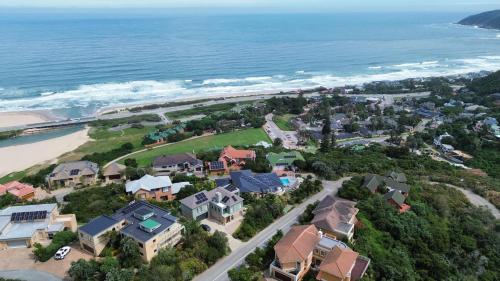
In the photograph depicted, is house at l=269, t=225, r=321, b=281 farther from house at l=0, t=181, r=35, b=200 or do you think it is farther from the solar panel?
house at l=0, t=181, r=35, b=200

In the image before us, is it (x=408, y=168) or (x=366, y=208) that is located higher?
(x=366, y=208)

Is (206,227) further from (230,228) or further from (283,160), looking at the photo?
(283,160)

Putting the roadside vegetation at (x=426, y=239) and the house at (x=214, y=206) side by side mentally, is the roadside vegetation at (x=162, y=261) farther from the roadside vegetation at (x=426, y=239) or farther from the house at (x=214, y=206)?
the roadside vegetation at (x=426, y=239)

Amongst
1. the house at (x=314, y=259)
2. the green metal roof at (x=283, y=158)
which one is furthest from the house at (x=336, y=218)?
the green metal roof at (x=283, y=158)

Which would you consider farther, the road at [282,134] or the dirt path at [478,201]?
the road at [282,134]

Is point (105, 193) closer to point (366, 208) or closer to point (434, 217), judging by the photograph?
point (366, 208)

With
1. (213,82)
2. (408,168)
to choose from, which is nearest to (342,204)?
(408,168)
